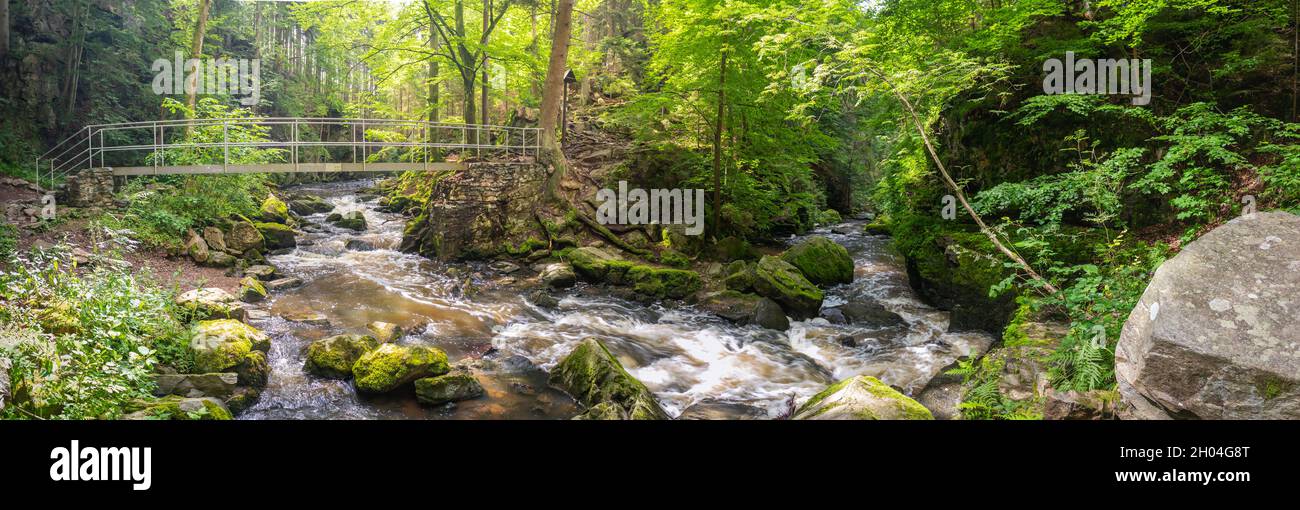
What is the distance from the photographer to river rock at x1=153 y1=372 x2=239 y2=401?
6.52 metres

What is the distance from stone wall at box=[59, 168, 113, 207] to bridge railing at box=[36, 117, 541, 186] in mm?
452

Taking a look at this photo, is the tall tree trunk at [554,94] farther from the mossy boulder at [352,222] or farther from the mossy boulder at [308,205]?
the mossy boulder at [308,205]

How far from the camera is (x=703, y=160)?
15898mm

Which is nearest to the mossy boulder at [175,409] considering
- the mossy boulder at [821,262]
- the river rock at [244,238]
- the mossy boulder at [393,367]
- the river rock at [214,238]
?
the mossy boulder at [393,367]

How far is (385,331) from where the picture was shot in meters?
9.62

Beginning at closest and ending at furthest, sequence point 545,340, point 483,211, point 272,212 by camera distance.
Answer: point 545,340
point 483,211
point 272,212

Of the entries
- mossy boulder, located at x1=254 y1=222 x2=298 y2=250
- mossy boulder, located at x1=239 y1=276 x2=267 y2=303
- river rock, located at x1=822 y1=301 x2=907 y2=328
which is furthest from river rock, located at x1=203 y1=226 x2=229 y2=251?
river rock, located at x1=822 y1=301 x2=907 y2=328

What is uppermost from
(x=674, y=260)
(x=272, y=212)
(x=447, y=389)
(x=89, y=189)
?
(x=89, y=189)

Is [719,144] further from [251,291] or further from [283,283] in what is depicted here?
[251,291]

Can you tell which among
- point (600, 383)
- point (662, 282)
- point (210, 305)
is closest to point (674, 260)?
point (662, 282)

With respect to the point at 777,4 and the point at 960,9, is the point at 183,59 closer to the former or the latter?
the point at 777,4

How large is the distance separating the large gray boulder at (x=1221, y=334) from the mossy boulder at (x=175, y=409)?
25.4 ft

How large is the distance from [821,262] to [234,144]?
13960mm

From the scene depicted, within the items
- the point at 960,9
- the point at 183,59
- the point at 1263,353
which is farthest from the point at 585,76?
the point at 1263,353
